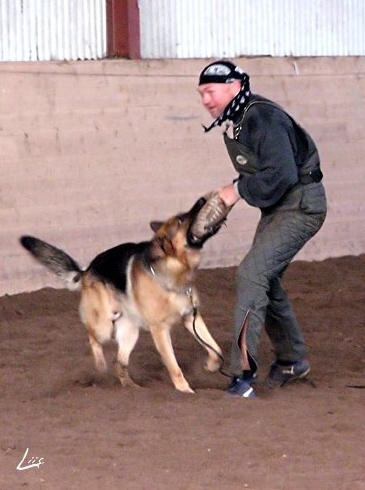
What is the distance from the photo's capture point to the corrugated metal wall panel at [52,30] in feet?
31.6

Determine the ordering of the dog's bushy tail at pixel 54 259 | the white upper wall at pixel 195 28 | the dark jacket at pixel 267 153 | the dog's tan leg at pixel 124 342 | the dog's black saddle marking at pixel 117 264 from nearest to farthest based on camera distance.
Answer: the dark jacket at pixel 267 153, the dog's black saddle marking at pixel 117 264, the dog's tan leg at pixel 124 342, the dog's bushy tail at pixel 54 259, the white upper wall at pixel 195 28

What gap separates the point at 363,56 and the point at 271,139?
6107mm

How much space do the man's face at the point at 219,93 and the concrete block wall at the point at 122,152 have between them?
3390 millimetres

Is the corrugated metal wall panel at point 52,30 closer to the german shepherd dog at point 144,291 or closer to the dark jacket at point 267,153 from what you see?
the german shepherd dog at point 144,291

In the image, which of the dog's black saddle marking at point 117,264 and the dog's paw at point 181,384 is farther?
the dog's black saddle marking at point 117,264

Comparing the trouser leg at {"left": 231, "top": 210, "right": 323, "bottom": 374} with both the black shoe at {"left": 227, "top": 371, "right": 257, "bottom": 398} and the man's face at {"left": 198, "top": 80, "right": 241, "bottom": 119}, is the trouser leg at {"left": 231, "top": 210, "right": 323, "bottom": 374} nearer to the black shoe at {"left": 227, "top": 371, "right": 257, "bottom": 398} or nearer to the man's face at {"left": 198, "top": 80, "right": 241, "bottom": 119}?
the black shoe at {"left": 227, "top": 371, "right": 257, "bottom": 398}

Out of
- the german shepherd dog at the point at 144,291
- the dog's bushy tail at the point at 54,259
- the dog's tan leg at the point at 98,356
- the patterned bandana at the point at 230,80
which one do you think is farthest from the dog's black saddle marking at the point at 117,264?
the patterned bandana at the point at 230,80

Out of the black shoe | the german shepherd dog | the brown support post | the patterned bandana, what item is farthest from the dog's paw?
the brown support post

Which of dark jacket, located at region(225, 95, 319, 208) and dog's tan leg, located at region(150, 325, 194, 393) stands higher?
dark jacket, located at region(225, 95, 319, 208)

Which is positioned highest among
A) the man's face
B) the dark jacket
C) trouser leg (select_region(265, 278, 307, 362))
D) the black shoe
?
the man's face

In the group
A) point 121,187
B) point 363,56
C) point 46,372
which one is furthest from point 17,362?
point 363,56

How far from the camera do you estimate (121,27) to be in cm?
1026

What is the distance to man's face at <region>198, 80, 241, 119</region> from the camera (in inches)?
251

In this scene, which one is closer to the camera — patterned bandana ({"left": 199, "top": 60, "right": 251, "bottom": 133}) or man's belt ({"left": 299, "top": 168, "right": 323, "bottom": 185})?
patterned bandana ({"left": 199, "top": 60, "right": 251, "bottom": 133})
